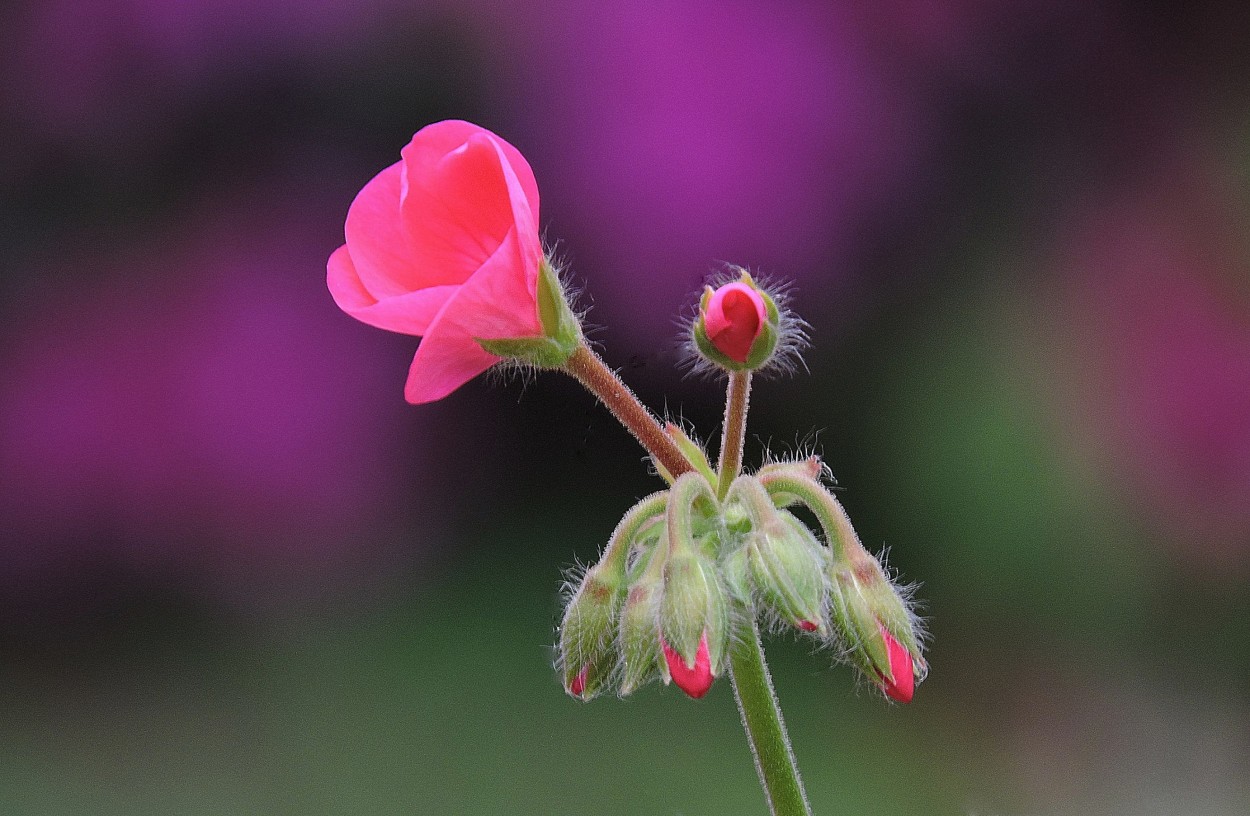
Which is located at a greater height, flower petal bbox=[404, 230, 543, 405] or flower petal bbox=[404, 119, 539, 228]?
flower petal bbox=[404, 119, 539, 228]

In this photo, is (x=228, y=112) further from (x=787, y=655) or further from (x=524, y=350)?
(x=524, y=350)

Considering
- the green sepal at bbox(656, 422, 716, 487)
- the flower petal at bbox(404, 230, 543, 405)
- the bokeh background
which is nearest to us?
the flower petal at bbox(404, 230, 543, 405)

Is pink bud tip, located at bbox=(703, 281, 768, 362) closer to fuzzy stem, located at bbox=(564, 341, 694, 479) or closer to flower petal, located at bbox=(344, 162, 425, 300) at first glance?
fuzzy stem, located at bbox=(564, 341, 694, 479)

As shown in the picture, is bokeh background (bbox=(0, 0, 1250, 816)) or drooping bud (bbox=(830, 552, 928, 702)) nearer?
drooping bud (bbox=(830, 552, 928, 702))

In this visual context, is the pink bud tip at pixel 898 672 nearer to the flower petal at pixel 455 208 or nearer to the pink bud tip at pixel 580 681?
the pink bud tip at pixel 580 681

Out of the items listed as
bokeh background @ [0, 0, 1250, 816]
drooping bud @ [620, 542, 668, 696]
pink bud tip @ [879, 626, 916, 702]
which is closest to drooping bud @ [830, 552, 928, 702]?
pink bud tip @ [879, 626, 916, 702]

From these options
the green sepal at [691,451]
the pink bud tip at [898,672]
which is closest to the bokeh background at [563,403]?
the green sepal at [691,451]

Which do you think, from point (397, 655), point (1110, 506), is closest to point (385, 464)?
point (397, 655)
